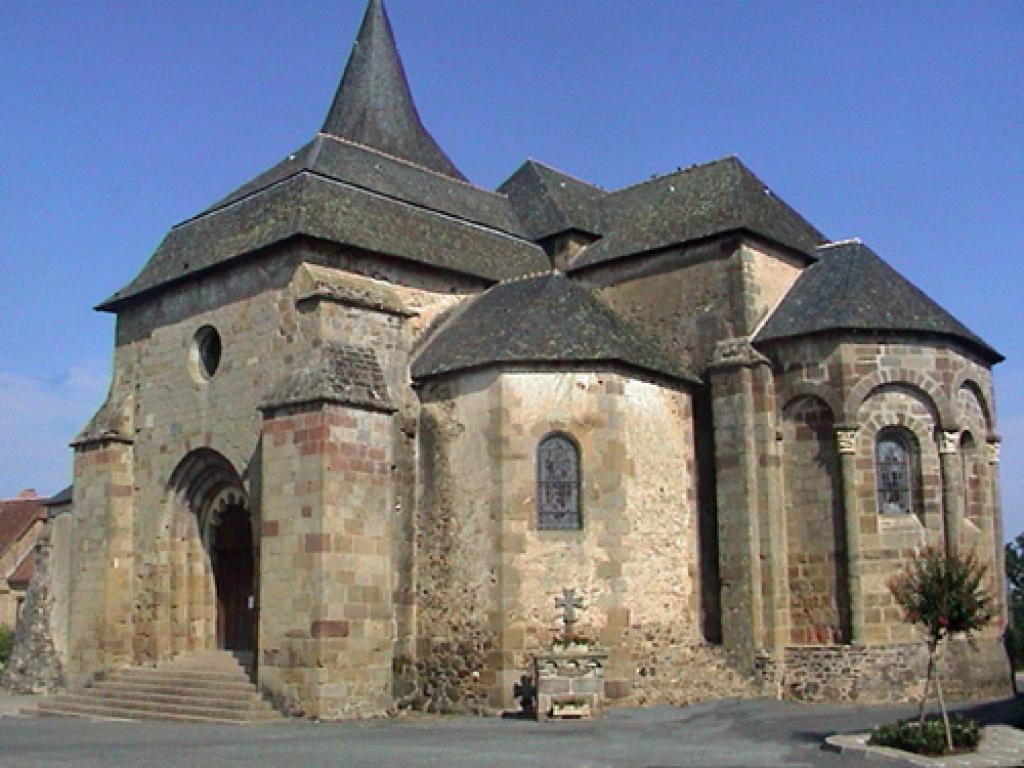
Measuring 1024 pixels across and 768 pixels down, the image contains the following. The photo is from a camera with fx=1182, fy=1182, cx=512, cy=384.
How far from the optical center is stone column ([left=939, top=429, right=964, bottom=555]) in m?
20.7

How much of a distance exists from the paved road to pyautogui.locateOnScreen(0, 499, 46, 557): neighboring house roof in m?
22.1

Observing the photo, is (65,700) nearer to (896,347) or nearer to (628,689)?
(628,689)

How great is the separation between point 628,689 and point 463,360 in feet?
20.2

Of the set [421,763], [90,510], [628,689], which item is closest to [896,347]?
[628,689]

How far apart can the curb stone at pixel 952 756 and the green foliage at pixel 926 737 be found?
0.45 feet

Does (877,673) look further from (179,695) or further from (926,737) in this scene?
(179,695)

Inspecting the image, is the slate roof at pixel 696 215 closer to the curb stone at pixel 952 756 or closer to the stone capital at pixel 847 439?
the stone capital at pixel 847 439

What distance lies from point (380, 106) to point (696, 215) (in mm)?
10161

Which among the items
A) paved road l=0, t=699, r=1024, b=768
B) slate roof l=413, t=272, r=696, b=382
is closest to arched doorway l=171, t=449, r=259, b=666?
paved road l=0, t=699, r=1024, b=768

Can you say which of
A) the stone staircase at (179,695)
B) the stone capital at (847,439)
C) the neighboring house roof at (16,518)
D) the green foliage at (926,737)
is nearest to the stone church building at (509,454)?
the stone capital at (847,439)

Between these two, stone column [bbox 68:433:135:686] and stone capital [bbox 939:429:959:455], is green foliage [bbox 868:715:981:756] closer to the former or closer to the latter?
stone capital [bbox 939:429:959:455]

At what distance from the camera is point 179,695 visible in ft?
65.6

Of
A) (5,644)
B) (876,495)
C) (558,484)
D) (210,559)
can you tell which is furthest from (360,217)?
(5,644)

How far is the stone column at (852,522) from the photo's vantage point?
20438 millimetres
